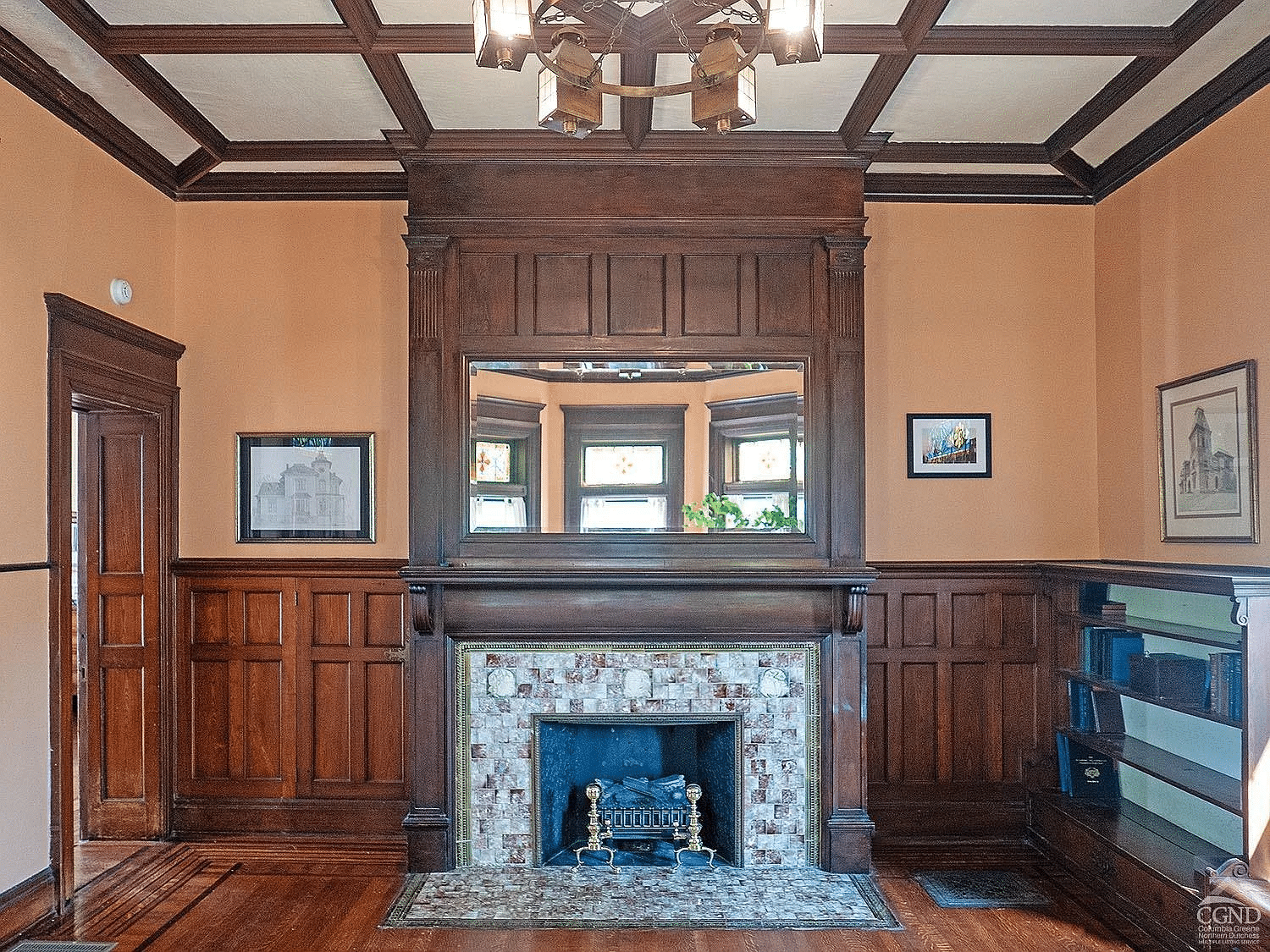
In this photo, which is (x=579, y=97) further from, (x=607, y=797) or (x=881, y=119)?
(x=607, y=797)

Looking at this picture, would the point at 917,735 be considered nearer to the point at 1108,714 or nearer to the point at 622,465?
the point at 1108,714

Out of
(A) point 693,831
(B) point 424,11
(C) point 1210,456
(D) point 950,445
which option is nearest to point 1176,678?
(C) point 1210,456

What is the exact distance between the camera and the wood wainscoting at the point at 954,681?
5008 millimetres

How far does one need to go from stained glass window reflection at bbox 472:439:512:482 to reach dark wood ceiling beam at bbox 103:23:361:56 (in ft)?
5.62

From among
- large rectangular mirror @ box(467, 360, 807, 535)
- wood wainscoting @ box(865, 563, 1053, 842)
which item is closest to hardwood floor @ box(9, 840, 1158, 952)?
wood wainscoting @ box(865, 563, 1053, 842)

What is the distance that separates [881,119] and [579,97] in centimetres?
234

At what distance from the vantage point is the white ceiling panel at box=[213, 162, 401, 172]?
193 inches

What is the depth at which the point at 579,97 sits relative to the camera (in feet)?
8.36

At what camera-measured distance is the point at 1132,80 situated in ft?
13.0

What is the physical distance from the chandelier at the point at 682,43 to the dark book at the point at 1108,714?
10.7 feet

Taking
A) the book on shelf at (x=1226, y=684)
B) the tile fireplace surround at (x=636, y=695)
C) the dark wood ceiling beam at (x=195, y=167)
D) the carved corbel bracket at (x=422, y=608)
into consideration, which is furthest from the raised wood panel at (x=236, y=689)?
the book on shelf at (x=1226, y=684)

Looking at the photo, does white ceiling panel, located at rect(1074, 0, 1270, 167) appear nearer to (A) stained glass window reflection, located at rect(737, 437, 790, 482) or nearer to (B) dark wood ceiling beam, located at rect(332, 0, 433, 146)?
(A) stained glass window reflection, located at rect(737, 437, 790, 482)

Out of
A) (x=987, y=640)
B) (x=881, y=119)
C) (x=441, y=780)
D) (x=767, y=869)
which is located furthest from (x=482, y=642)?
(x=881, y=119)

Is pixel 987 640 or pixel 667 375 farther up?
pixel 667 375
